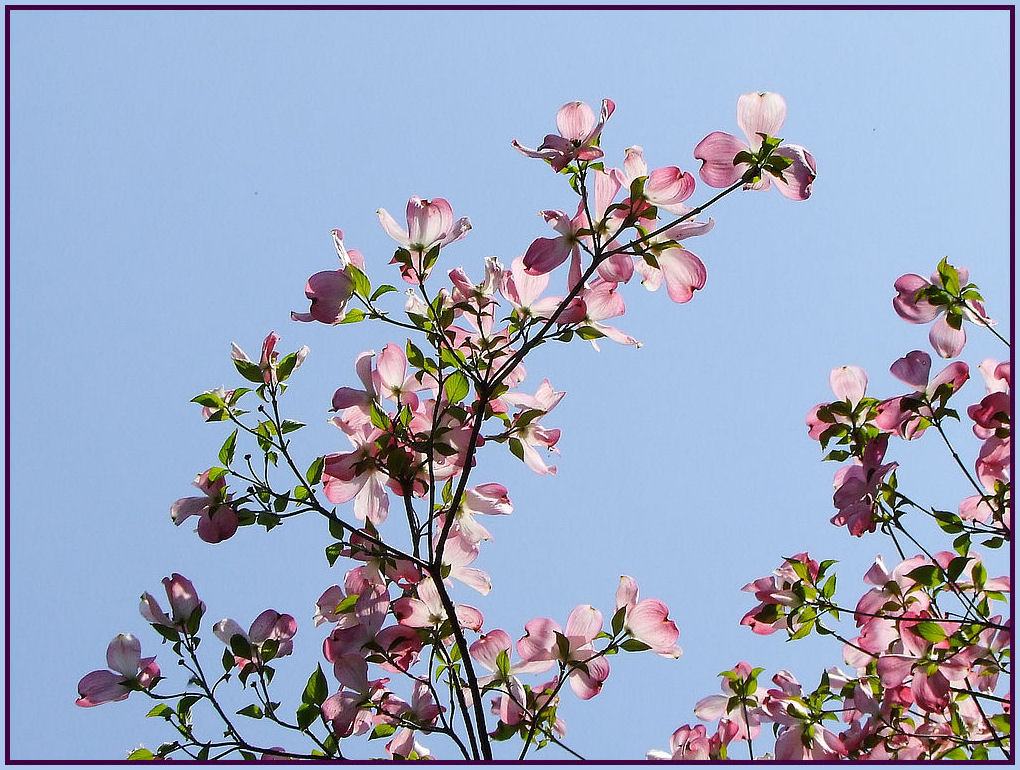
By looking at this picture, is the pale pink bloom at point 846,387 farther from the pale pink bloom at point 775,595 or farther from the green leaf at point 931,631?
the green leaf at point 931,631

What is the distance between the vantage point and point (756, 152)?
102cm

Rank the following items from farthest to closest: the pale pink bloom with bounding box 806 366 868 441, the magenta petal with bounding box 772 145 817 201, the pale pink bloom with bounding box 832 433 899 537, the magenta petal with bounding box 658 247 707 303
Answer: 1. the pale pink bloom with bounding box 806 366 868 441
2. the pale pink bloom with bounding box 832 433 899 537
3. the magenta petal with bounding box 658 247 707 303
4. the magenta petal with bounding box 772 145 817 201

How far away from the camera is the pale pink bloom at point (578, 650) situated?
1127 mm

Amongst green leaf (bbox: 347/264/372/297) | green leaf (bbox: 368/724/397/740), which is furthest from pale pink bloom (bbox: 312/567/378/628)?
green leaf (bbox: 347/264/372/297)

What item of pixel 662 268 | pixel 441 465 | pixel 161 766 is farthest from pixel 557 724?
pixel 662 268

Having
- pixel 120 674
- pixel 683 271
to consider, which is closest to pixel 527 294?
pixel 683 271

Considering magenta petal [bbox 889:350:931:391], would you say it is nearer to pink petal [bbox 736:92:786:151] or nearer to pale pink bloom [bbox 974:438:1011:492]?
pale pink bloom [bbox 974:438:1011:492]

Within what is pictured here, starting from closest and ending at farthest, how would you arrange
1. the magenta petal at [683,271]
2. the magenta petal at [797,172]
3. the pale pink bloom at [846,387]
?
1. the magenta petal at [797,172]
2. the magenta petal at [683,271]
3. the pale pink bloom at [846,387]

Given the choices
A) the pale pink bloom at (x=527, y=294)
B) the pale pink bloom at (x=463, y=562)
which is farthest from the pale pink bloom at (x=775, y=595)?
the pale pink bloom at (x=527, y=294)

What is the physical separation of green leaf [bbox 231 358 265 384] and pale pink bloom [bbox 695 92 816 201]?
2.21 feet

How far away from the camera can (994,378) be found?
1.29m

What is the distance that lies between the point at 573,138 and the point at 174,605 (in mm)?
853

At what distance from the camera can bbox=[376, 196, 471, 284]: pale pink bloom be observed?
3.74 ft

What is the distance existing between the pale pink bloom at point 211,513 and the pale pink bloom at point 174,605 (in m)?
0.10
